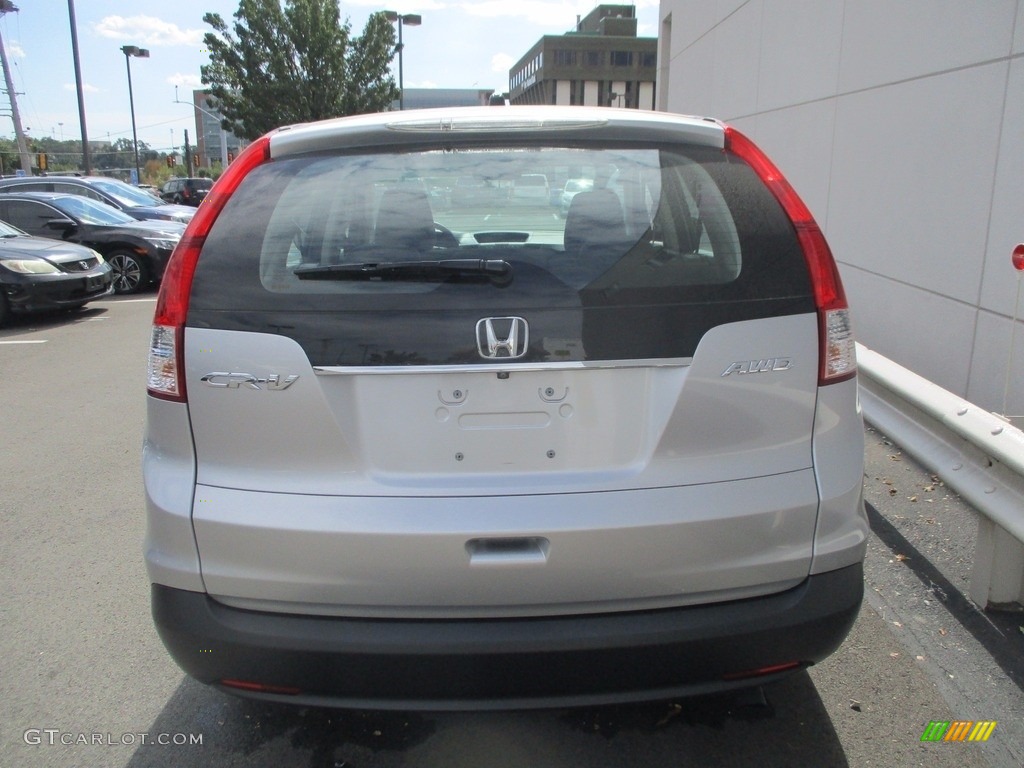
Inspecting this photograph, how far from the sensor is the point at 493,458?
7.04ft

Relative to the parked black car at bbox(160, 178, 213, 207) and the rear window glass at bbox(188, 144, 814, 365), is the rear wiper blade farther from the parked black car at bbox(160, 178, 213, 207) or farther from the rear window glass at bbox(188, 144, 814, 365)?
the parked black car at bbox(160, 178, 213, 207)

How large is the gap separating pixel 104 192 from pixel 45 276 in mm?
8037

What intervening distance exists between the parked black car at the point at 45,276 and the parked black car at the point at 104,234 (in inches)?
71.7

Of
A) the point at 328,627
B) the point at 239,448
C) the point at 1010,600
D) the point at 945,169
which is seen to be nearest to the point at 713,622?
the point at 328,627

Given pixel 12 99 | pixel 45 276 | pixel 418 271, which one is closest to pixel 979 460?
pixel 418 271

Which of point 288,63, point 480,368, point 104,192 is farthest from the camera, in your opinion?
point 288,63

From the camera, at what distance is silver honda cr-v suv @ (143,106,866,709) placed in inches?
83.3

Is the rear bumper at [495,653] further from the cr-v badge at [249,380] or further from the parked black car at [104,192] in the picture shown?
the parked black car at [104,192]

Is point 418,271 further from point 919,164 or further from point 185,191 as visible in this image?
point 185,191

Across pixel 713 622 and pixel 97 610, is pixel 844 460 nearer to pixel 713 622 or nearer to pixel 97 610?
pixel 713 622

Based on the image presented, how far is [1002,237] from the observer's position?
5473 mm

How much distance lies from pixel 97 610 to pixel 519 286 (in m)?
2.57

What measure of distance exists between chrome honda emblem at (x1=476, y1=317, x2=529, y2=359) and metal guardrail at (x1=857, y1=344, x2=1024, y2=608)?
1.93 metres

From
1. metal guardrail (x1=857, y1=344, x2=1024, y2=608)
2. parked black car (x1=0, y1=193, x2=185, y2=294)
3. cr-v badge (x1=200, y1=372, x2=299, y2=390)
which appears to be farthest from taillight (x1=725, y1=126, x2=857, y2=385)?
parked black car (x1=0, y1=193, x2=185, y2=294)
